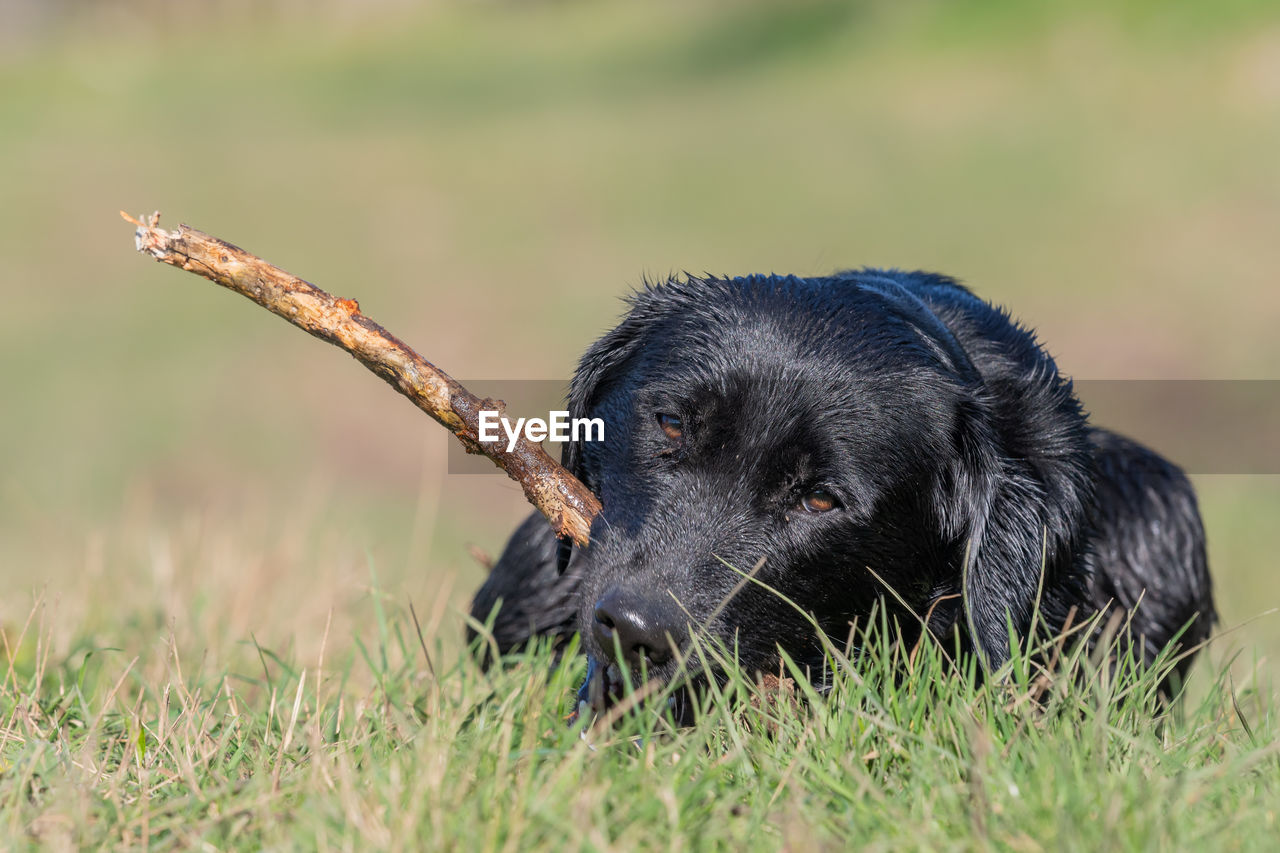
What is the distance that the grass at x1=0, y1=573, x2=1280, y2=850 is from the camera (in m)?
1.91

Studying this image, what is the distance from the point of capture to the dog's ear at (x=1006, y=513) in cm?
291

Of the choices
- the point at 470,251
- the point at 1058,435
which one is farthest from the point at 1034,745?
the point at 470,251

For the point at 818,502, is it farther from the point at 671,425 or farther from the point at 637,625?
the point at 637,625

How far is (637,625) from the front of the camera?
96.0 inches

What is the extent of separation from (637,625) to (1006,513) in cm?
107

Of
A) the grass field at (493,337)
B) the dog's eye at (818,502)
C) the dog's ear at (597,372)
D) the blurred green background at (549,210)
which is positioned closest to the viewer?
the grass field at (493,337)

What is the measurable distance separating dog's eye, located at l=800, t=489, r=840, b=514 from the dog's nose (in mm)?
478

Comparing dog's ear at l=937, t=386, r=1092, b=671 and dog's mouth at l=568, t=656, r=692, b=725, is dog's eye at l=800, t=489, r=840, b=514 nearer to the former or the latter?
dog's ear at l=937, t=386, r=1092, b=671

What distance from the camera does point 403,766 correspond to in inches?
84.4

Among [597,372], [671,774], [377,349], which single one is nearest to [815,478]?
[597,372]

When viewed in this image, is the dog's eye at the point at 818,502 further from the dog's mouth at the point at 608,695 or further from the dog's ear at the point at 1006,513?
the dog's mouth at the point at 608,695

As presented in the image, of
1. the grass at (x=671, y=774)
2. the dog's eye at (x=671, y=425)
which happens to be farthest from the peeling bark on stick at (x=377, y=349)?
the grass at (x=671, y=774)

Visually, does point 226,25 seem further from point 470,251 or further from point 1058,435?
point 1058,435

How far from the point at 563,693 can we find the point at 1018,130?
16477 mm
